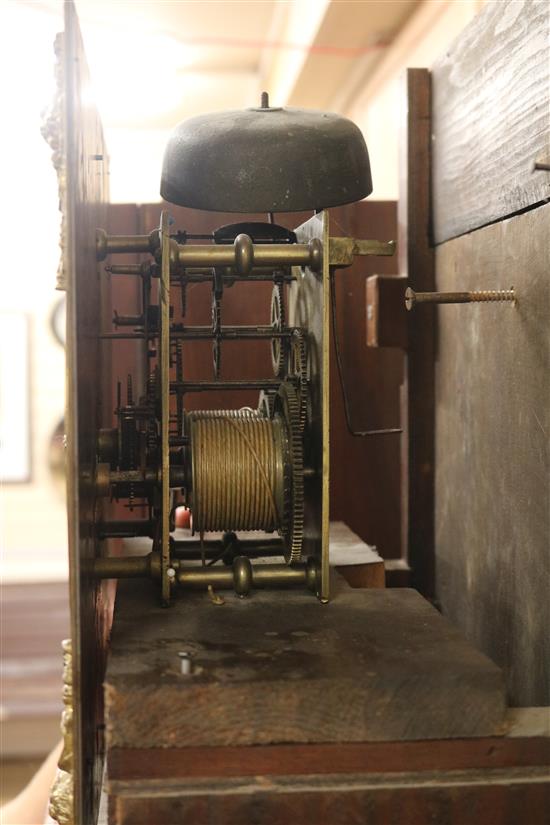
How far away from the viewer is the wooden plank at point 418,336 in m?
2.48

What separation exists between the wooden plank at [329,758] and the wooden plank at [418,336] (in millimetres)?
1118

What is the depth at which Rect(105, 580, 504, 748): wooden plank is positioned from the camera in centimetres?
137

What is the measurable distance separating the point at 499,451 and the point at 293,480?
0.48m

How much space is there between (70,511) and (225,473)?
417mm

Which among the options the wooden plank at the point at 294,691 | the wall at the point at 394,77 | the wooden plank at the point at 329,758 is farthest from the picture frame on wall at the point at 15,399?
the wooden plank at the point at 329,758

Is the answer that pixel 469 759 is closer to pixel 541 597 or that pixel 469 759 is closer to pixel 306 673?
pixel 306 673

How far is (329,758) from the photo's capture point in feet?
4.60

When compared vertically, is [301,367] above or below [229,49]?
below

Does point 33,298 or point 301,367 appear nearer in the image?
point 301,367

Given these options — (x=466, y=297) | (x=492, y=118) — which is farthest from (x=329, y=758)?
(x=492, y=118)

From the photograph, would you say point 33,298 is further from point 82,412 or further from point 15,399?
point 82,412

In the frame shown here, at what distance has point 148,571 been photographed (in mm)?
1772

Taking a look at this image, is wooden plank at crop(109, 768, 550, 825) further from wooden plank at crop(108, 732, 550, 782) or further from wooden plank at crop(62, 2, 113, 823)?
wooden plank at crop(62, 2, 113, 823)

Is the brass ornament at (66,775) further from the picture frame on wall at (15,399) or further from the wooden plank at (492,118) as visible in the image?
the picture frame on wall at (15,399)
